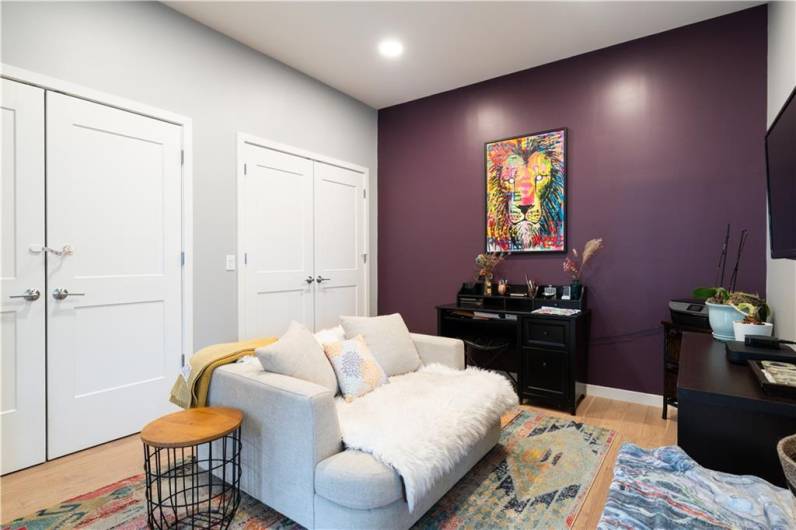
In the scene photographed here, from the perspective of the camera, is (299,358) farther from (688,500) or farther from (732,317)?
(732,317)

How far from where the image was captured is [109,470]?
2.23 meters

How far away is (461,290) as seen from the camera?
3984mm

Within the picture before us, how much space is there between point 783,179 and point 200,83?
3401 millimetres

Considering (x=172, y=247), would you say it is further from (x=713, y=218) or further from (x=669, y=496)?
(x=713, y=218)

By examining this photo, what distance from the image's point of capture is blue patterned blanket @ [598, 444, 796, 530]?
0.88 m

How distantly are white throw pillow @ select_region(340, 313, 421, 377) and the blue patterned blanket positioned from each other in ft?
5.06

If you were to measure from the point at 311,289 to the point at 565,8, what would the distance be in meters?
3.00

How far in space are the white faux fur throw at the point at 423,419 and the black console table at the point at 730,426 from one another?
2.75 ft

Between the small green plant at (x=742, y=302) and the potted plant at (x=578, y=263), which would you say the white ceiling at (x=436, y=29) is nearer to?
the potted plant at (x=578, y=263)

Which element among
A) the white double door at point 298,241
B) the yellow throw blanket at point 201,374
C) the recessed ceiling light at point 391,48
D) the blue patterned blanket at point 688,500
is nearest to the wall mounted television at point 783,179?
the blue patterned blanket at point 688,500

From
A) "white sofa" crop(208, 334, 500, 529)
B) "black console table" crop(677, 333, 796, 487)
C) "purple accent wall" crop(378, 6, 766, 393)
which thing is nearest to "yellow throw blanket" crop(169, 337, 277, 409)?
"white sofa" crop(208, 334, 500, 529)

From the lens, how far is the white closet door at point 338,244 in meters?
3.98

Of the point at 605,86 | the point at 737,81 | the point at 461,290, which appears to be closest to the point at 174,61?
the point at 461,290

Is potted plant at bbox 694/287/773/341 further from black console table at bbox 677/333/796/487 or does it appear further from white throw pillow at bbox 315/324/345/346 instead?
white throw pillow at bbox 315/324/345/346
